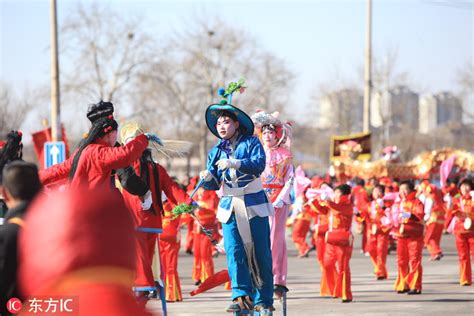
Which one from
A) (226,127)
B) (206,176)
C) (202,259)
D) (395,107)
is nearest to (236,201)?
(206,176)

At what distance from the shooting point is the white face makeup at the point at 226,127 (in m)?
9.06

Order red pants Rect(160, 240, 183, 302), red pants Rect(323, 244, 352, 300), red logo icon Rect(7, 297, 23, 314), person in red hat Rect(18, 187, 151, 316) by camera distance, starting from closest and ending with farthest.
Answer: person in red hat Rect(18, 187, 151, 316), red logo icon Rect(7, 297, 23, 314), red pants Rect(323, 244, 352, 300), red pants Rect(160, 240, 183, 302)

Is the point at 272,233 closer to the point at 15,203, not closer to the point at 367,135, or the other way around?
the point at 15,203

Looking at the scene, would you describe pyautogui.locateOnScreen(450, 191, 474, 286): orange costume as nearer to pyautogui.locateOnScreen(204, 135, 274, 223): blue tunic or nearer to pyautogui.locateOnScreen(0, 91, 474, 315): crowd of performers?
pyautogui.locateOnScreen(0, 91, 474, 315): crowd of performers

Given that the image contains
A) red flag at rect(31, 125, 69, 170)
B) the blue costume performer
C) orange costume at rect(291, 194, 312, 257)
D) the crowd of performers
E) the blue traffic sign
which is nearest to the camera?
the crowd of performers

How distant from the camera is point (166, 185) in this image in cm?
967

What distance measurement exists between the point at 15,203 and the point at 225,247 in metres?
4.30

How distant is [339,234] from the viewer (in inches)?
480

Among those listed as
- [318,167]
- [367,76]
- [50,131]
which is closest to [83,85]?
[367,76]

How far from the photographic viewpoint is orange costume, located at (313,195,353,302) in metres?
12.0

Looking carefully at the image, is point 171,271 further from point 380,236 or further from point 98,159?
point 98,159

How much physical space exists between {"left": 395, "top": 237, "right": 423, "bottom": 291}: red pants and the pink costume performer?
116 inches

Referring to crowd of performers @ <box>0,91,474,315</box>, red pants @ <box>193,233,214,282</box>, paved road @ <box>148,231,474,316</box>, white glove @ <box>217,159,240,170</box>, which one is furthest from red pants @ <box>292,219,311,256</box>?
white glove @ <box>217,159,240,170</box>

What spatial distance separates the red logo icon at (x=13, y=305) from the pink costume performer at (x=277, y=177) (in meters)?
5.42
